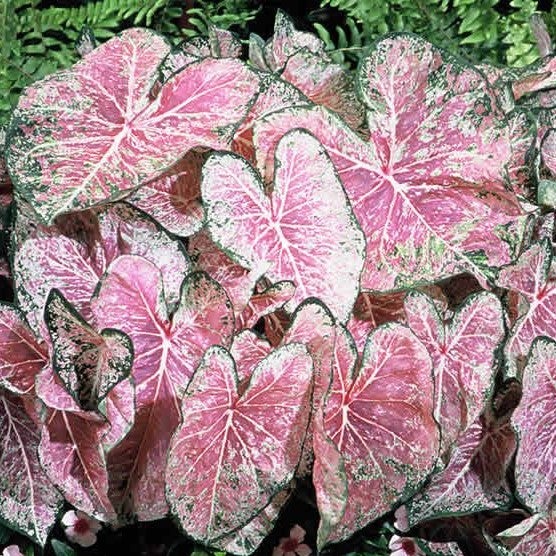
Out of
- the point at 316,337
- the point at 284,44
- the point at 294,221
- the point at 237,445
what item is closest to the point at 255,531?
Result: the point at 237,445

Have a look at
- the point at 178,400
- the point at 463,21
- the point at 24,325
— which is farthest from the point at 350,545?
the point at 463,21

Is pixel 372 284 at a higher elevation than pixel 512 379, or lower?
higher

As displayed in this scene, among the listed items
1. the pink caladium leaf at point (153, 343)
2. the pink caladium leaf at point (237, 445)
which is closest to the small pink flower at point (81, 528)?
the pink caladium leaf at point (153, 343)

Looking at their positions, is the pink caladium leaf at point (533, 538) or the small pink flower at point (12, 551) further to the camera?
the small pink flower at point (12, 551)

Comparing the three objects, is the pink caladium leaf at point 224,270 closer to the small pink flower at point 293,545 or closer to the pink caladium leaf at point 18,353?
the pink caladium leaf at point 18,353

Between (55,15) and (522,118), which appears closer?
(522,118)

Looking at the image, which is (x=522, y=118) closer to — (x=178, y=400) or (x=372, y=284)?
(x=372, y=284)
